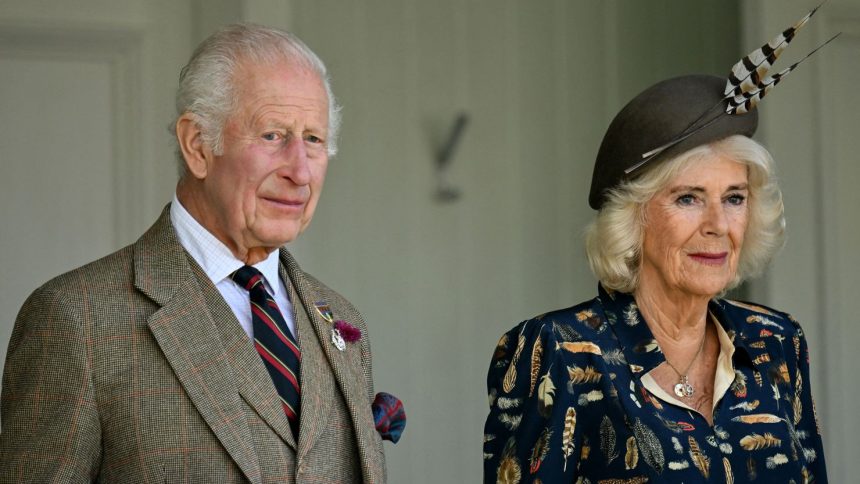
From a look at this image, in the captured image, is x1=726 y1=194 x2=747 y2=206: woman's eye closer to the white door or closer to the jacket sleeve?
the jacket sleeve

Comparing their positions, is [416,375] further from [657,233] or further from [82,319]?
[82,319]

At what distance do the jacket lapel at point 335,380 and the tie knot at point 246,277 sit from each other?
131 millimetres

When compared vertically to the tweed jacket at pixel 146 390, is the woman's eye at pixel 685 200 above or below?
above

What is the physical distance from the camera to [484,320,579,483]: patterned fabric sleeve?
9.21 feet

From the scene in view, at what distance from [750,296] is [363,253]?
129 centimetres

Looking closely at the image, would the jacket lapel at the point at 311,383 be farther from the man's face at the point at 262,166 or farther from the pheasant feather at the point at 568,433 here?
the pheasant feather at the point at 568,433

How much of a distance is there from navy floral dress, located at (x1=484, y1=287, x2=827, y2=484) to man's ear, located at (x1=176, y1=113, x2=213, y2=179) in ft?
2.84

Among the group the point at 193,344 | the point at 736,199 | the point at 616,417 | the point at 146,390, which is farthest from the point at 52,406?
the point at 736,199

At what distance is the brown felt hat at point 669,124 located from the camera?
9.80 ft

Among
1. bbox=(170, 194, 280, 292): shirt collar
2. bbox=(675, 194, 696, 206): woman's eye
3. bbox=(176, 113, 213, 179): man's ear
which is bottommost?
bbox=(170, 194, 280, 292): shirt collar

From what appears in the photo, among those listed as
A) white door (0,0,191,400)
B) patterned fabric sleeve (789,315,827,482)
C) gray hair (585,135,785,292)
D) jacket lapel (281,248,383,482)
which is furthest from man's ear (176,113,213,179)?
white door (0,0,191,400)

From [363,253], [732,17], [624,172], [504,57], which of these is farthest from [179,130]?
[732,17]

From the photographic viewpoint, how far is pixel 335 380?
2.57m

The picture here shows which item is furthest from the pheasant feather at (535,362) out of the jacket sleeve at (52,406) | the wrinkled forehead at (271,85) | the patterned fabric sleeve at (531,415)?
the jacket sleeve at (52,406)
